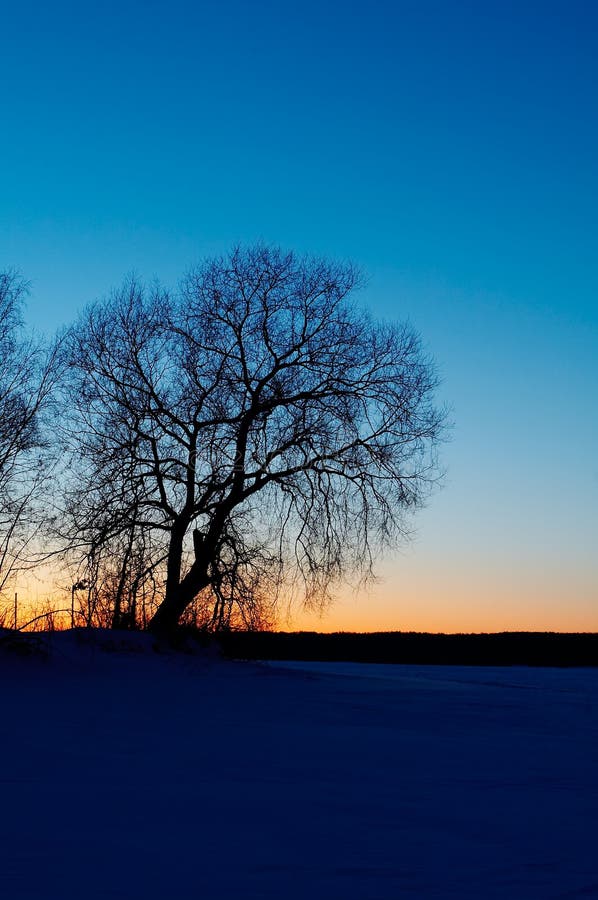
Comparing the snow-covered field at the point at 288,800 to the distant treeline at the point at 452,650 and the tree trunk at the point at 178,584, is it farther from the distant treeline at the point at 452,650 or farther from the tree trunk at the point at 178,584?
the distant treeline at the point at 452,650

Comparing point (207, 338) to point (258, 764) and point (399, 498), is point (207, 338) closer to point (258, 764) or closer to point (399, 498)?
point (399, 498)

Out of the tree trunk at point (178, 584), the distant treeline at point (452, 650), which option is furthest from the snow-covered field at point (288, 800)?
the distant treeline at point (452, 650)

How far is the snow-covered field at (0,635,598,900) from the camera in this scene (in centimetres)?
390

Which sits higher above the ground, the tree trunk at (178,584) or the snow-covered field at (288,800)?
the tree trunk at (178,584)

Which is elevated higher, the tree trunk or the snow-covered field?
the tree trunk

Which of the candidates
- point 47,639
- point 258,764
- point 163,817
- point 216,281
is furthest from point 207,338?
point 163,817

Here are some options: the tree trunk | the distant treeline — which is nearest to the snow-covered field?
the tree trunk

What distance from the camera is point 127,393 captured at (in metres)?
19.1

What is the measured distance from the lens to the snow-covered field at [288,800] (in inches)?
153

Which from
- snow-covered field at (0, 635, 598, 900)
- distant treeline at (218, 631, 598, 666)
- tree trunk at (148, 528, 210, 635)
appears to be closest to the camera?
snow-covered field at (0, 635, 598, 900)

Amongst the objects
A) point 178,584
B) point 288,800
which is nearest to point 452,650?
point 178,584

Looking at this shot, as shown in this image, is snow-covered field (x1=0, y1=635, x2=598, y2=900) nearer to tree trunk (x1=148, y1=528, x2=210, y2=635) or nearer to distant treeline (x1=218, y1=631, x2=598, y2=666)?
tree trunk (x1=148, y1=528, x2=210, y2=635)

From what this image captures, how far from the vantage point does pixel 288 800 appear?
562 centimetres

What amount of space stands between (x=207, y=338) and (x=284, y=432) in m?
2.59
